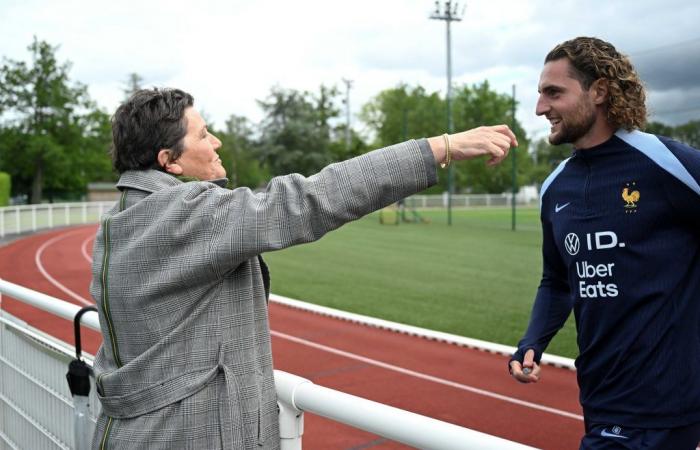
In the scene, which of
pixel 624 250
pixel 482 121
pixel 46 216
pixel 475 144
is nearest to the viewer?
pixel 475 144

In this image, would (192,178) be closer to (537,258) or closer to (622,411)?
(622,411)

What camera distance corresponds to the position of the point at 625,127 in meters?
2.22

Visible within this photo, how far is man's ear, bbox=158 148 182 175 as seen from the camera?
5.85 feet

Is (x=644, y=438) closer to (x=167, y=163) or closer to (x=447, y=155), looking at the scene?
(x=447, y=155)

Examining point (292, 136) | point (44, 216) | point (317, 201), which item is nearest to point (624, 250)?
point (317, 201)

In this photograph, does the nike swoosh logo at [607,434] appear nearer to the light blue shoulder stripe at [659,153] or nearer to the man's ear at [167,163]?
the light blue shoulder stripe at [659,153]

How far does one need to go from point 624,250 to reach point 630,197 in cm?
17

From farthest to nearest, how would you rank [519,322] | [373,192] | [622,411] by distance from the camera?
[519,322] → [622,411] → [373,192]

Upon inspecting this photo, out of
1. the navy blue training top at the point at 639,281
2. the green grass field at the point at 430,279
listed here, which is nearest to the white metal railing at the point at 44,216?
the green grass field at the point at 430,279

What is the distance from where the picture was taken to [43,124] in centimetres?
4475

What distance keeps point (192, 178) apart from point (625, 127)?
139 centimetres

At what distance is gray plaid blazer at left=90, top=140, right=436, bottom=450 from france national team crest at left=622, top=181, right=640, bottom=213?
826 mm

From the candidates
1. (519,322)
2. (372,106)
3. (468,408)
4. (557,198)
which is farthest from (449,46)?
(557,198)

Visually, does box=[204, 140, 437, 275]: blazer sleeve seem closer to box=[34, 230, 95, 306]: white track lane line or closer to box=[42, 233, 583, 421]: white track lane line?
box=[42, 233, 583, 421]: white track lane line
